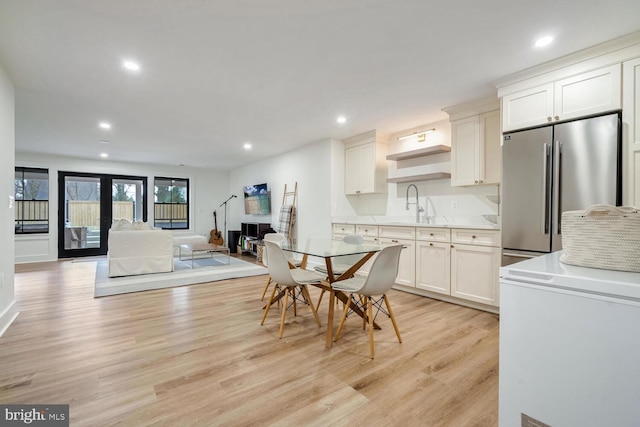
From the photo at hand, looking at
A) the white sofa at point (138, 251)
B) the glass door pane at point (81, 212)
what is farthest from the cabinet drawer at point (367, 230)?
the glass door pane at point (81, 212)

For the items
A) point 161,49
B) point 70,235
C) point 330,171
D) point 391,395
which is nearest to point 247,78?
point 161,49

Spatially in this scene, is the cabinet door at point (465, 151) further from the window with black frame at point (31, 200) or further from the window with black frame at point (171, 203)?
the window with black frame at point (31, 200)

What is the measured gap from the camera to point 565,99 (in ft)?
8.58

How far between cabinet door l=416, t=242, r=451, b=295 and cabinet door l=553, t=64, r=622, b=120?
5.80 ft

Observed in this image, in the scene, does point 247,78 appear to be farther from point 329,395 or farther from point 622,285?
point 622,285

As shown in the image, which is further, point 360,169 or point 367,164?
point 360,169

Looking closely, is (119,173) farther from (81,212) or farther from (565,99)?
(565,99)

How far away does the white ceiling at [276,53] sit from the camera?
1992 millimetres

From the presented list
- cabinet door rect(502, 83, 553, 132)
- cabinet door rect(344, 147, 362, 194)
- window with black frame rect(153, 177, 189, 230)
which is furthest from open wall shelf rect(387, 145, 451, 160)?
window with black frame rect(153, 177, 189, 230)

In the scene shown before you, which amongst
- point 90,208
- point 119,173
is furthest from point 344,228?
point 90,208

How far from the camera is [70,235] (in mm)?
7074

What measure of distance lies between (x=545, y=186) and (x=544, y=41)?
3.96ft

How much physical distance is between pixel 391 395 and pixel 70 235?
835cm

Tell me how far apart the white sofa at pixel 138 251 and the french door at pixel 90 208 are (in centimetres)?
326
